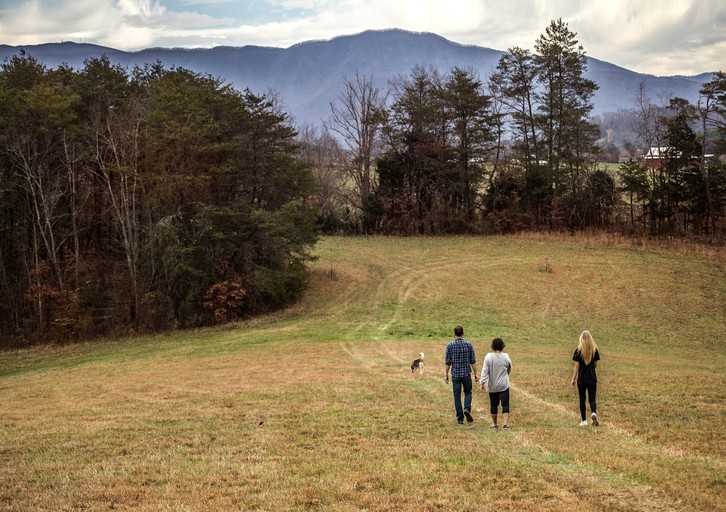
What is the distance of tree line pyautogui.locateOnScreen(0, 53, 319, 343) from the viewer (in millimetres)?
36406

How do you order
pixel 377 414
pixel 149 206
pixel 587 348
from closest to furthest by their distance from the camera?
pixel 587 348 → pixel 377 414 → pixel 149 206

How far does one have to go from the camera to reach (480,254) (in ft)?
159

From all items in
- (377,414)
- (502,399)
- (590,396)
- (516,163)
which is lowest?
(377,414)

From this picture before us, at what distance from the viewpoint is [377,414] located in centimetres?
1372

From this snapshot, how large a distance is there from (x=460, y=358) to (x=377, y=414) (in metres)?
2.46

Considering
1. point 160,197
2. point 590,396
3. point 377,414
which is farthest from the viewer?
point 160,197

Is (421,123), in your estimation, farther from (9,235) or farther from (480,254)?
(9,235)

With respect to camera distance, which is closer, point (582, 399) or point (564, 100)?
point (582, 399)

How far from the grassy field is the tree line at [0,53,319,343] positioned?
360cm

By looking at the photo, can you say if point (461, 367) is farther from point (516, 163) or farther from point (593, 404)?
point (516, 163)

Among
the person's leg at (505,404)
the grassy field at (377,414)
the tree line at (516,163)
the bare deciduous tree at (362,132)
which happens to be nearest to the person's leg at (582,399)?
the grassy field at (377,414)

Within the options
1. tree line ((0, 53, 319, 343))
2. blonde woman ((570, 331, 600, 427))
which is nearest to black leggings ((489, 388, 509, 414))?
blonde woman ((570, 331, 600, 427))

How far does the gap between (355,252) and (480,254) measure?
10.9m

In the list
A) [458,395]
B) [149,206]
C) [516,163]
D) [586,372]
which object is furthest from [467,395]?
[516,163]
